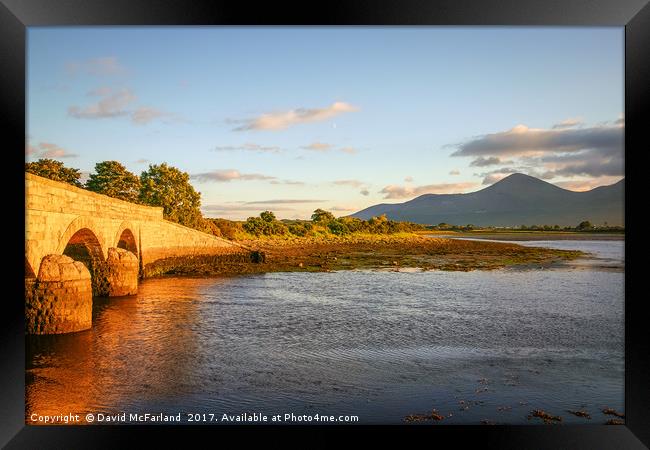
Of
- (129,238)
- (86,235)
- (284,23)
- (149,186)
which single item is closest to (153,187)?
(149,186)

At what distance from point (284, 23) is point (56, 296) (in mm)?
9220

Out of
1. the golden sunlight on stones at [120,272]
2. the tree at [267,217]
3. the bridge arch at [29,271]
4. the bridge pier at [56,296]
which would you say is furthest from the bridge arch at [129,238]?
the tree at [267,217]

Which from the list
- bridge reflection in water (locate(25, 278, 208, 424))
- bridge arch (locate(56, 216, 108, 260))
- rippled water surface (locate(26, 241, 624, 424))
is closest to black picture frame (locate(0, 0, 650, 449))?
rippled water surface (locate(26, 241, 624, 424))

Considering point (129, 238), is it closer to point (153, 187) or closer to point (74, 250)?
point (74, 250)

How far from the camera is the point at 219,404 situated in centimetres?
883

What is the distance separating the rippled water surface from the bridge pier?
369 mm

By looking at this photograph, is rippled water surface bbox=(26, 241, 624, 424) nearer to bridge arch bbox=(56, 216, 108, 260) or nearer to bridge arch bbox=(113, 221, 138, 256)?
bridge arch bbox=(56, 216, 108, 260)

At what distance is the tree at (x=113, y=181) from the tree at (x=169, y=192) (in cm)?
102

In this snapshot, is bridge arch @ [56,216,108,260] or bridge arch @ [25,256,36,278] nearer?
bridge arch @ [25,256,36,278]

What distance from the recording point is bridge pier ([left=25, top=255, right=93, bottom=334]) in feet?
38.2

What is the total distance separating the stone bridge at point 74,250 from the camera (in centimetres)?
1167
